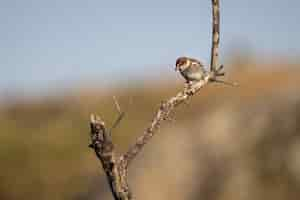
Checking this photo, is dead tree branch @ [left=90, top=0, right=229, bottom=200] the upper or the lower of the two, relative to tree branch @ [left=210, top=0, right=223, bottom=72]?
lower

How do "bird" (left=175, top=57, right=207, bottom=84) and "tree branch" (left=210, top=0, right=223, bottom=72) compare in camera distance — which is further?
"bird" (left=175, top=57, right=207, bottom=84)

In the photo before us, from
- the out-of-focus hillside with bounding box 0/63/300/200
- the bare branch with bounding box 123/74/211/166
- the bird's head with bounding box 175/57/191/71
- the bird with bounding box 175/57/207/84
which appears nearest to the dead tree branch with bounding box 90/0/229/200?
the bare branch with bounding box 123/74/211/166

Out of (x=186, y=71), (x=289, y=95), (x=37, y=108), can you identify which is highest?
(x=186, y=71)

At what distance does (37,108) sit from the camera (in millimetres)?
31984

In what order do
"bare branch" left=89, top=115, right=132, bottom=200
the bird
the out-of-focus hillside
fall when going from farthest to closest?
the out-of-focus hillside, the bird, "bare branch" left=89, top=115, right=132, bottom=200

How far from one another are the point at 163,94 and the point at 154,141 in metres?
→ 17.0

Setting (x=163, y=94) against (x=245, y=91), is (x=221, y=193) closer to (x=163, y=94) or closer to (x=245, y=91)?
(x=245, y=91)

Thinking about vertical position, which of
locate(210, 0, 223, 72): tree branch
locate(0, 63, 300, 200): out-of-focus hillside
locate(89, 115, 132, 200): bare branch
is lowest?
locate(0, 63, 300, 200): out-of-focus hillside

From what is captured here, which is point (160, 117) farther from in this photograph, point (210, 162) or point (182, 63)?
point (210, 162)

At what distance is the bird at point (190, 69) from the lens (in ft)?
14.9

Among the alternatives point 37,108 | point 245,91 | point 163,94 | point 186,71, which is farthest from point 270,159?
point 37,108

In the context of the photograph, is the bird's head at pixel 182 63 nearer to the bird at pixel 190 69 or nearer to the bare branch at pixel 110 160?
the bird at pixel 190 69

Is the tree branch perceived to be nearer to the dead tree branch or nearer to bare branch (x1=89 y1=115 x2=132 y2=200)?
the dead tree branch

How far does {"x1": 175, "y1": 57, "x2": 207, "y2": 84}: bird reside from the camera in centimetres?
454
